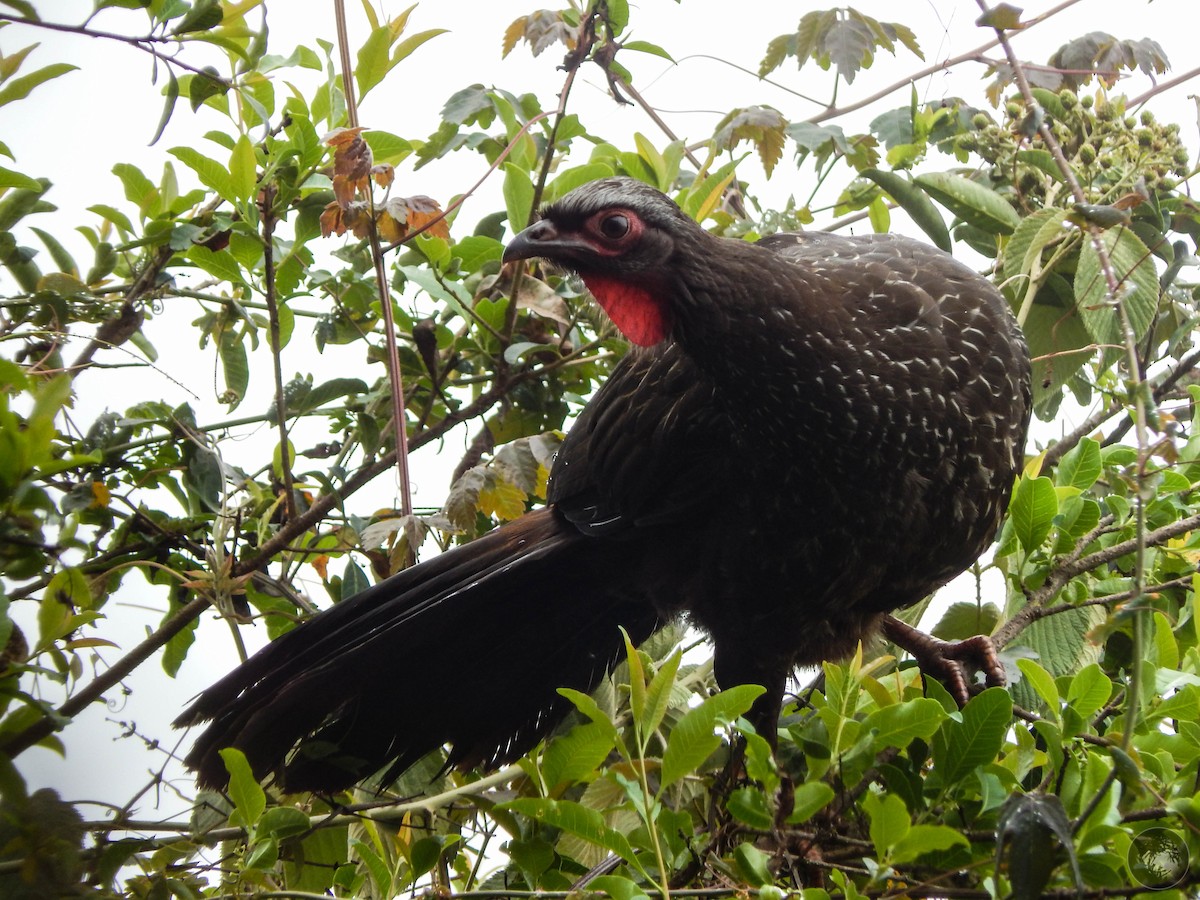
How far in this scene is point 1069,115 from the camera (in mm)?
2230

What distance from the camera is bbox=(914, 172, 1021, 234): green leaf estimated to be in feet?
8.06

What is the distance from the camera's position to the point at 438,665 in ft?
7.80

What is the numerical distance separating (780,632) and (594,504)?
1.64 feet

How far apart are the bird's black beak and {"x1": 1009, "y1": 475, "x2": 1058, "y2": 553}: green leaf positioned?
Answer: 3.06 feet

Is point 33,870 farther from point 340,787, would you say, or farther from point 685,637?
point 685,637

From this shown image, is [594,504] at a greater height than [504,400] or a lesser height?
lesser

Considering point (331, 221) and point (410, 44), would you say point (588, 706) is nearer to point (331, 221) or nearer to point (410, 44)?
point (331, 221)

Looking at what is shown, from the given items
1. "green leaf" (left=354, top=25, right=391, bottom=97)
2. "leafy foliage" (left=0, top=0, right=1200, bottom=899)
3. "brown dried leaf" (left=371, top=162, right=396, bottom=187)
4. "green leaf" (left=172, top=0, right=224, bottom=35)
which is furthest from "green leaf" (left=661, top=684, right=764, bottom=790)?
"green leaf" (left=354, top=25, right=391, bottom=97)

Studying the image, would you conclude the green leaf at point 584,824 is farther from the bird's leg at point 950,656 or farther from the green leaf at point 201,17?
the bird's leg at point 950,656

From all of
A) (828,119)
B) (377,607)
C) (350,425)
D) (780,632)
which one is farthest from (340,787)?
(828,119)

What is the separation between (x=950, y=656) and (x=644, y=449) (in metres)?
0.82

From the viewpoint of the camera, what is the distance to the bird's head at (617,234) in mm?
2150

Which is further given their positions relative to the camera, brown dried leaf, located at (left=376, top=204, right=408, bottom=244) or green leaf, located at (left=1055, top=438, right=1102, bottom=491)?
brown dried leaf, located at (left=376, top=204, right=408, bottom=244)

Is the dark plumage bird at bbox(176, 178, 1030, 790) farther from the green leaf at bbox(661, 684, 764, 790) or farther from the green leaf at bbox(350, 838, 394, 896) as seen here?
the green leaf at bbox(661, 684, 764, 790)
